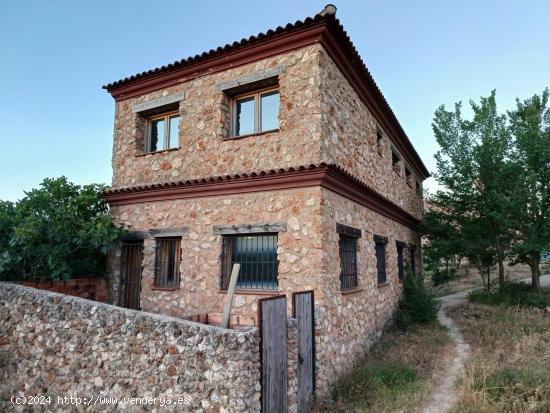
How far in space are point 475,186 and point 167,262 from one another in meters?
11.0

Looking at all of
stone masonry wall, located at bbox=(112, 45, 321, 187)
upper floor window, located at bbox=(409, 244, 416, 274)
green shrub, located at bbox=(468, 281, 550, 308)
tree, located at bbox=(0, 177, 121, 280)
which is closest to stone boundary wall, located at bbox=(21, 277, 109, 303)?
tree, located at bbox=(0, 177, 121, 280)

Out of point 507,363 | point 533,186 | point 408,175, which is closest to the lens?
point 507,363

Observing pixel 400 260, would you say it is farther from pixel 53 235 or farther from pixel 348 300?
pixel 53 235

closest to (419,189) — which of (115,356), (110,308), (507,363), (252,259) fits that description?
(507,363)

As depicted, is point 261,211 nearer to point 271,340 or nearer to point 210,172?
point 210,172

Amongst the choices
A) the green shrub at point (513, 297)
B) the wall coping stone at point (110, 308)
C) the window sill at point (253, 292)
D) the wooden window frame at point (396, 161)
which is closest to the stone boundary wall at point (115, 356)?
the wall coping stone at point (110, 308)

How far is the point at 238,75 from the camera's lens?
7.68 m

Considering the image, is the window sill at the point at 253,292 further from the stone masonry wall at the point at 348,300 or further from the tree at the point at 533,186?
the tree at the point at 533,186

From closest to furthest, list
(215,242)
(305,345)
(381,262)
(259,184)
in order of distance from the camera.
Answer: (305,345)
(259,184)
(215,242)
(381,262)

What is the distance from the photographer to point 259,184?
6.92 metres

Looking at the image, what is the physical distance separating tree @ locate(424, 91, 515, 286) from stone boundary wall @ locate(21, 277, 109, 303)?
452 inches

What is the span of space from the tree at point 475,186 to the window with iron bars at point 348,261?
6748mm

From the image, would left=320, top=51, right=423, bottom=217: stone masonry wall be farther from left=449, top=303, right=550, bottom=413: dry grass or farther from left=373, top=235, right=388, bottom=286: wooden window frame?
left=449, top=303, right=550, bottom=413: dry grass

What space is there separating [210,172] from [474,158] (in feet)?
33.4
